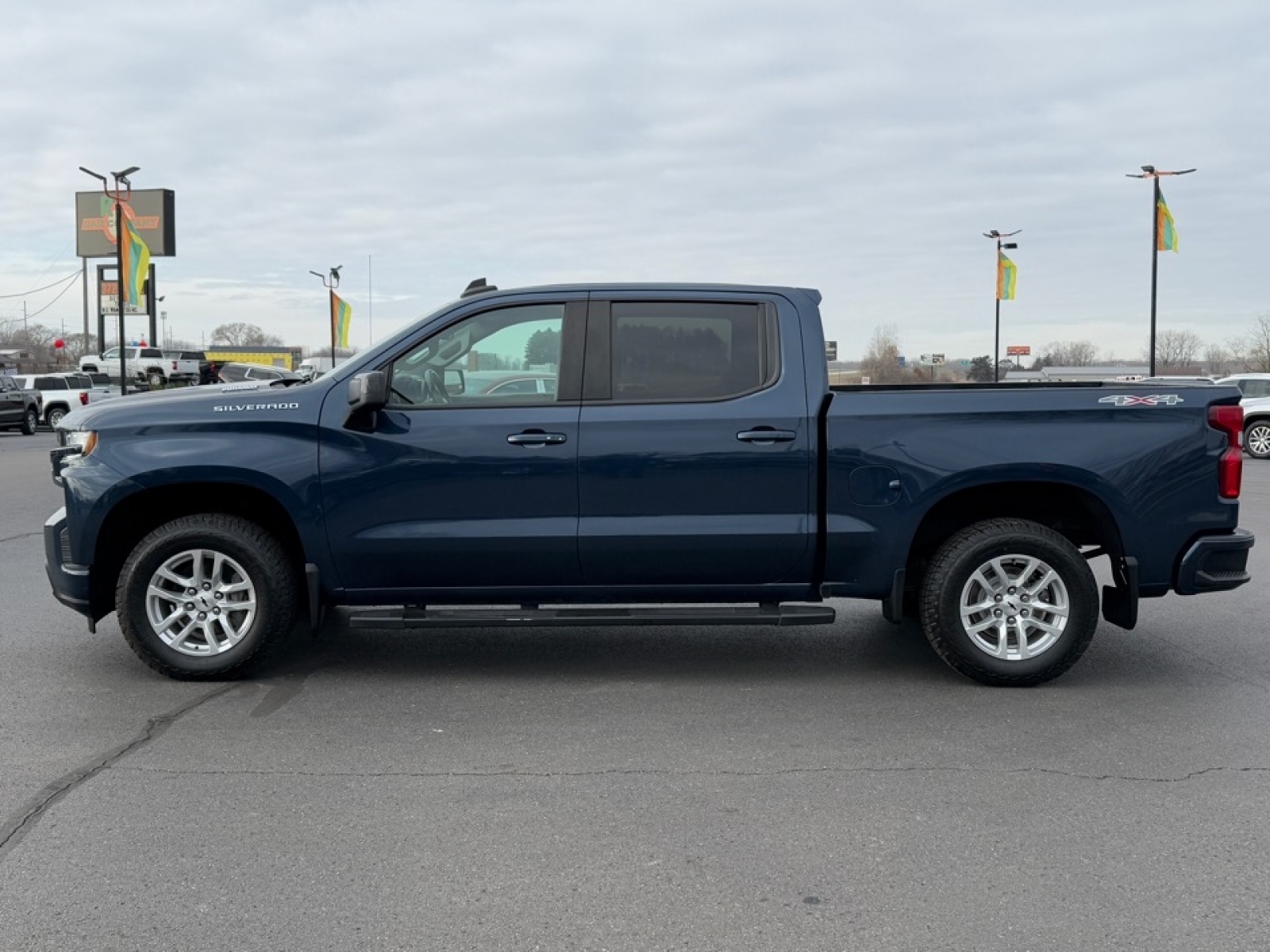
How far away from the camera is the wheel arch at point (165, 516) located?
5926 millimetres

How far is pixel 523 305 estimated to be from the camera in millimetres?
5930

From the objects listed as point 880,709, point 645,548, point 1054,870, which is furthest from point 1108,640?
point 1054,870

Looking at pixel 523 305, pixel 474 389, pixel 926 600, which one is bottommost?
pixel 926 600

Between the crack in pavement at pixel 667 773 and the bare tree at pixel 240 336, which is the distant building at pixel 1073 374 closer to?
the crack in pavement at pixel 667 773

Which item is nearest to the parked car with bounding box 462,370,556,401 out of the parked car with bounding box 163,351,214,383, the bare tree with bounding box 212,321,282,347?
the parked car with bounding box 163,351,214,383

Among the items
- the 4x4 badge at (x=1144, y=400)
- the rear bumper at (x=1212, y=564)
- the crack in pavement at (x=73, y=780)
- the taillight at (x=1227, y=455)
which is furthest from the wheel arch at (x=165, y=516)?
the taillight at (x=1227, y=455)

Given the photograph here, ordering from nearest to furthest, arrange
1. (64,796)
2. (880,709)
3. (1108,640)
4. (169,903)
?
(169,903) → (64,796) → (880,709) → (1108,640)

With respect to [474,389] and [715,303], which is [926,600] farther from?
Answer: [474,389]

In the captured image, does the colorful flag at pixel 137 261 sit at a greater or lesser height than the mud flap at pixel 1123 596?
greater

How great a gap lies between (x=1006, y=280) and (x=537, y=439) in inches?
1606

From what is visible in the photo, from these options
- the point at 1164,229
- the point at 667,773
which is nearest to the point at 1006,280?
the point at 1164,229

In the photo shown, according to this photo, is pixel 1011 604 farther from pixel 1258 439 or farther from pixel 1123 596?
pixel 1258 439

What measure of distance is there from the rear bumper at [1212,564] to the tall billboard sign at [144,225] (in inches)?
3121

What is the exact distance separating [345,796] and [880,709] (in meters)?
2.44
